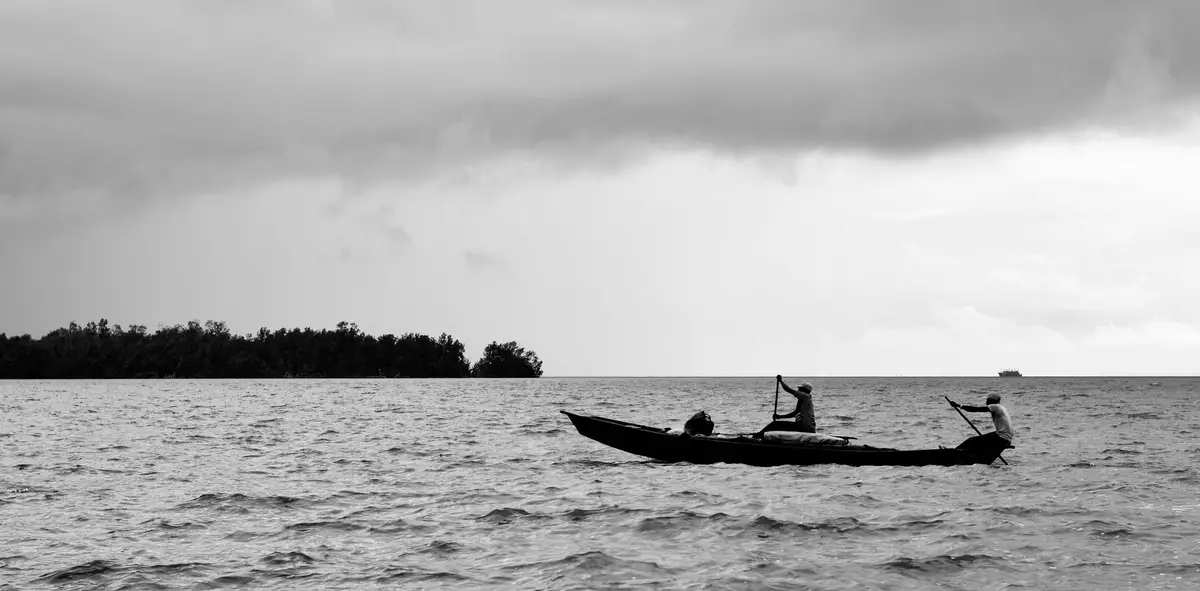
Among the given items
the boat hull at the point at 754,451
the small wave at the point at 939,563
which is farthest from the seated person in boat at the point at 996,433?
the small wave at the point at 939,563

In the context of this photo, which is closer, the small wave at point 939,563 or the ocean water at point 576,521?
the ocean water at point 576,521

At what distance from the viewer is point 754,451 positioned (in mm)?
30422

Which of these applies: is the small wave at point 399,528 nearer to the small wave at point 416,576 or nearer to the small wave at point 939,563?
the small wave at point 416,576

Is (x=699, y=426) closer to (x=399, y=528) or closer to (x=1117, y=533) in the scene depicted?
(x=399, y=528)

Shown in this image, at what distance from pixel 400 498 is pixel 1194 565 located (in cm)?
1667

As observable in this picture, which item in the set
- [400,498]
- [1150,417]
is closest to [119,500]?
[400,498]

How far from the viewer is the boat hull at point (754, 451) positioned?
2931 cm

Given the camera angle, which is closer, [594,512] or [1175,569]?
[1175,569]

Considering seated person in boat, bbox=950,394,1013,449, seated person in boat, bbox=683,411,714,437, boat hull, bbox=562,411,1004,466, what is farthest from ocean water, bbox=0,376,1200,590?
seated person in boat, bbox=683,411,714,437

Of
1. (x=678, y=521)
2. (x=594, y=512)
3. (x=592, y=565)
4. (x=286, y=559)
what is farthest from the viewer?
(x=594, y=512)

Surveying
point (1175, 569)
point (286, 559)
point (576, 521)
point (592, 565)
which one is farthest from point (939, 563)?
point (286, 559)

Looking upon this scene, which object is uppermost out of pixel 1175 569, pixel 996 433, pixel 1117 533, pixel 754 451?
pixel 996 433

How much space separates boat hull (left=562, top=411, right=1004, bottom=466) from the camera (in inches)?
1154

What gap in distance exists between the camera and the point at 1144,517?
2192cm
